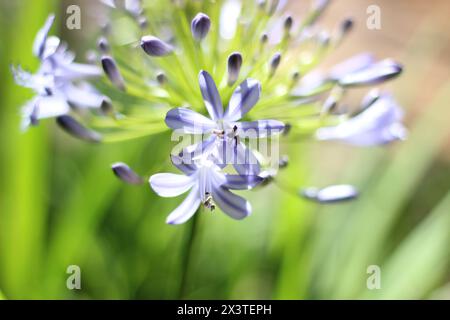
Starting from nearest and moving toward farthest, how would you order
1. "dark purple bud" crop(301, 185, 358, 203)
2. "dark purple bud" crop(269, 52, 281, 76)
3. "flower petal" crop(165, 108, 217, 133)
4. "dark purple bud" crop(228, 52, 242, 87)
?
"flower petal" crop(165, 108, 217, 133) → "dark purple bud" crop(228, 52, 242, 87) → "dark purple bud" crop(269, 52, 281, 76) → "dark purple bud" crop(301, 185, 358, 203)

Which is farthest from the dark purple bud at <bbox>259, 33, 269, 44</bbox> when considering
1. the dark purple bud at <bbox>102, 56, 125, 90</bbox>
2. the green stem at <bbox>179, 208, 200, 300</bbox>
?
the green stem at <bbox>179, 208, 200, 300</bbox>

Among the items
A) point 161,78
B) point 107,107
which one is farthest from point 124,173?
point 161,78

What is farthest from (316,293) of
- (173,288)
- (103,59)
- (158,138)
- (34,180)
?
(103,59)

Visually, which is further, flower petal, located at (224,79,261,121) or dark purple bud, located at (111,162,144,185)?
dark purple bud, located at (111,162,144,185)

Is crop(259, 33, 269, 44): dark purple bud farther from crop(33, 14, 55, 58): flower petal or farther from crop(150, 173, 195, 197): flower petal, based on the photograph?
crop(33, 14, 55, 58): flower petal

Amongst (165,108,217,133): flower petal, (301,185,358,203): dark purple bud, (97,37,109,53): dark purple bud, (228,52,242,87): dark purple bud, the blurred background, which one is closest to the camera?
(165,108,217,133): flower petal

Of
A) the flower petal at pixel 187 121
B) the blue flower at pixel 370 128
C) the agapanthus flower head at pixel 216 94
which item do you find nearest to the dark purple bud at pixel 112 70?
the agapanthus flower head at pixel 216 94

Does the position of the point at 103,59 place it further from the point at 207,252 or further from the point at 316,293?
the point at 316,293

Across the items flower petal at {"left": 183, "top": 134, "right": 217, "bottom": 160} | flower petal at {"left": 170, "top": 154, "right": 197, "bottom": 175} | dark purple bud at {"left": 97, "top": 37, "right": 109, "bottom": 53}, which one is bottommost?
flower petal at {"left": 170, "top": 154, "right": 197, "bottom": 175}
